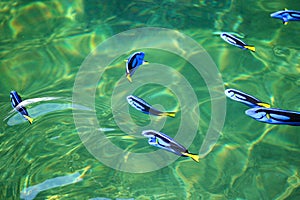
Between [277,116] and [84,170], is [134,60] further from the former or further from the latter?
[277,116]

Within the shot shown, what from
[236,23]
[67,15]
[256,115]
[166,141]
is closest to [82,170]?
[166,141]

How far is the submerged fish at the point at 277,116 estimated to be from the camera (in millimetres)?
2725

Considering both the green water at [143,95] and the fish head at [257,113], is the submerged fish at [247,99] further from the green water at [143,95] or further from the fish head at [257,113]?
the green water at [143,95]

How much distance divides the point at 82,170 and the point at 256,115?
1977 mm

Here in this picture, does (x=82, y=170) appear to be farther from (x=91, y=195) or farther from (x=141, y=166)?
(x=141, y=166)

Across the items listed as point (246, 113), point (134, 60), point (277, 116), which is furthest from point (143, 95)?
point (277, 116)

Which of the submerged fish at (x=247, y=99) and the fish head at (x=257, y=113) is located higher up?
the fish head at (x=257, y=113)

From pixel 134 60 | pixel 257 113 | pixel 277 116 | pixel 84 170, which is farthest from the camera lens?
pixel 134 60

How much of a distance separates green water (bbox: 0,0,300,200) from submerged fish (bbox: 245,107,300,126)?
88 cm

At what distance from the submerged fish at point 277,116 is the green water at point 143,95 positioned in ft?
2.89

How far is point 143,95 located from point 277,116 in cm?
204

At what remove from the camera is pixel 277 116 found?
9.27ft

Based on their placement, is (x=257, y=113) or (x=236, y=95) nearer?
(x=257, y=113)

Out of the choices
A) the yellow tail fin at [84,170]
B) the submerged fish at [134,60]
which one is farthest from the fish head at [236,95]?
the yellow tail fin at [84,170]
